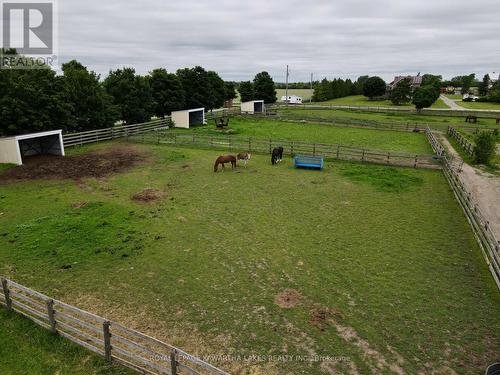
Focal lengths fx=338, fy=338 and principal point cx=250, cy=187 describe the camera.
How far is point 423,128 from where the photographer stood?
33750mm

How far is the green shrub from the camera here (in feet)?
62.0

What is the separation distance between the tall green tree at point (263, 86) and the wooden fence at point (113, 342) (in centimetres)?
5161

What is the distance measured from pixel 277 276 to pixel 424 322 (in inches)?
127

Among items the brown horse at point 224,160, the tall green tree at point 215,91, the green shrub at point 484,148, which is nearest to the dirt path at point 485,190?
the green shrub at point 484,148

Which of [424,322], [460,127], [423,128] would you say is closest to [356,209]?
[424,322]

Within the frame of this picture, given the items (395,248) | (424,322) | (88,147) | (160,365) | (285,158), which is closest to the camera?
(160,365)

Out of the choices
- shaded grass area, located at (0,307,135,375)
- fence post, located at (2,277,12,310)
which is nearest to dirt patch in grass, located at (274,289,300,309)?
shaded grass area, located at (0,307,135,375)

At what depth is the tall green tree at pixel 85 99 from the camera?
77.0ft

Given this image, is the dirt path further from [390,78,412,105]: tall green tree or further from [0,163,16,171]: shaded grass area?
[390,78,412,105]: tall green tree

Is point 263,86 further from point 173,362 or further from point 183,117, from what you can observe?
point 173,362

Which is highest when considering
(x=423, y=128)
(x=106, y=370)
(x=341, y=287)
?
(x=423, y=128)

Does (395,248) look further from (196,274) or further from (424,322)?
(196,274)

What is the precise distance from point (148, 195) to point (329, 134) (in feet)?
67.9

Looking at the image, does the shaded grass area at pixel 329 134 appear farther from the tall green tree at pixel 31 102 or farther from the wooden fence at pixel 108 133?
the tall green tree at pixel 31 102
